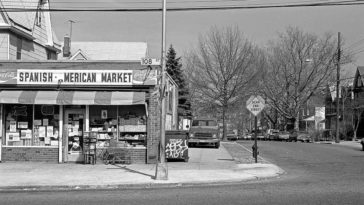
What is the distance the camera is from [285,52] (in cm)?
6331

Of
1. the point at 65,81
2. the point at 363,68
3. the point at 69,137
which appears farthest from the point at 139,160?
the point at 363,68

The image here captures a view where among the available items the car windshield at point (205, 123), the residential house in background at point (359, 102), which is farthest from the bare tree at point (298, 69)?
the car windshield at point (205, 123)

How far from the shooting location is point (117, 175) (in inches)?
586

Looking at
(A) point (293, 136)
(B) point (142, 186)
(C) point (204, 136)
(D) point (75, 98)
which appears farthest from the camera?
(A) point (293, 136)

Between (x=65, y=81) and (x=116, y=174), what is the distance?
17.8ft

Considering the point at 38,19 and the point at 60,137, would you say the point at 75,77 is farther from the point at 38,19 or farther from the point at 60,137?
the point at 38,19

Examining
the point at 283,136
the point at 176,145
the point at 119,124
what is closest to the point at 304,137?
the point at 283,136

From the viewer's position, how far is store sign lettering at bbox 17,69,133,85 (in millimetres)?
18484

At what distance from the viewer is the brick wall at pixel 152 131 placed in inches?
731

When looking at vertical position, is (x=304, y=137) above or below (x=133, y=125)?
below

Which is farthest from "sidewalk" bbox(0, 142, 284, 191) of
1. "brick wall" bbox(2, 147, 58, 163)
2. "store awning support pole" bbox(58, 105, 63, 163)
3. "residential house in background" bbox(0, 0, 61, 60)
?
"residential house in background" bbox(0, 0, 61, 60)

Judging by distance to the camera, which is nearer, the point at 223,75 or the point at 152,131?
the point at 152,131

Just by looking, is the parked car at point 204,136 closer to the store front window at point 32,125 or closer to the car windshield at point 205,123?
the car windshield at point 205,123

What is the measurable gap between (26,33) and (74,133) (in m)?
8.29
